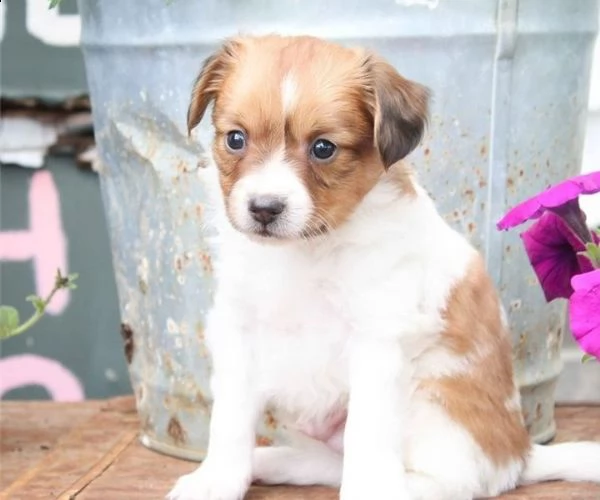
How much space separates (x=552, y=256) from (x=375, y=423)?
483 millimetres

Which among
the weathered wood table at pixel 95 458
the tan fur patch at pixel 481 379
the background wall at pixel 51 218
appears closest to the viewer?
the tan fur patch at pixel 481 379

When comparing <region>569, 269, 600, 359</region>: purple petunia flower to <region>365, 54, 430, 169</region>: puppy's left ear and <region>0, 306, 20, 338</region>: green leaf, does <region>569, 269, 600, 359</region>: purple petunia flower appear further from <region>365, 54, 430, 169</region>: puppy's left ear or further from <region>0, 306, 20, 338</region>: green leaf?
<region>0, 306, 20, 338</region>: green leaf

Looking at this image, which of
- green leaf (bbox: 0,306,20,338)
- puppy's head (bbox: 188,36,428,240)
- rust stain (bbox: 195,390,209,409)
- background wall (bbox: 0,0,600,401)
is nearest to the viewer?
puppy's head (bbox: 188,36,428,240)

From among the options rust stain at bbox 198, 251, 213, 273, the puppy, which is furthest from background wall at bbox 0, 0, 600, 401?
the puppy

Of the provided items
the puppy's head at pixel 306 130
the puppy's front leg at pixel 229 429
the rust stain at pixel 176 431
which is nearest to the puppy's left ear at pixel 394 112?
the puppy's head at pixel 306 130

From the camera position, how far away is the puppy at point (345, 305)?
2.22 meters

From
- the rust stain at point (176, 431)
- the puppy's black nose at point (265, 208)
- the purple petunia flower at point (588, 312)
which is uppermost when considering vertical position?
the puppy's black nose at point (265, 208)

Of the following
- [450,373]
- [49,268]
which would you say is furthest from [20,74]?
[450,373]

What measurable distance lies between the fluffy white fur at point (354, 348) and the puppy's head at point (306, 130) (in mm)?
134

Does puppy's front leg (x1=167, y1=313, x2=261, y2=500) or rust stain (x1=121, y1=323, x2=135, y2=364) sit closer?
puppy's front leg (x1=167, y1=313, x2=261, y2=500)

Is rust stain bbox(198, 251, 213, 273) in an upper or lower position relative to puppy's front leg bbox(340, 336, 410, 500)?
upper

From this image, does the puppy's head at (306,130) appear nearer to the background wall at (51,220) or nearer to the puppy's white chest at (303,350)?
the puppy's white chest at (303,350)

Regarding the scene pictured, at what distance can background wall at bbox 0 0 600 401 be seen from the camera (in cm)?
376

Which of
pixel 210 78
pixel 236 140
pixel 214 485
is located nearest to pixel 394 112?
pixel 236 140
